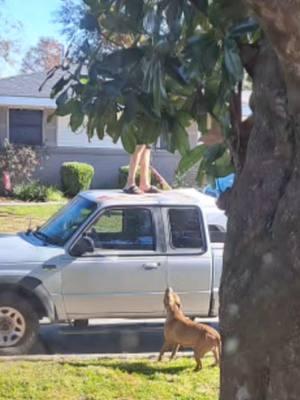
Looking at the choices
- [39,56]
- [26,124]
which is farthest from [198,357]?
[39,56]

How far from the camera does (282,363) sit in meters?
2.35

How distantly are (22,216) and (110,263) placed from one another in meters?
11.0

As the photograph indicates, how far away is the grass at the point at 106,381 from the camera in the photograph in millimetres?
5973

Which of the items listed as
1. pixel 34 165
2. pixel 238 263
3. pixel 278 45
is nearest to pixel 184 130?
pixel 238 263

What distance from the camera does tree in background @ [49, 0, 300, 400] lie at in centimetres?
233

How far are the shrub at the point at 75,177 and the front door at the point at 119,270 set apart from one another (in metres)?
16.1

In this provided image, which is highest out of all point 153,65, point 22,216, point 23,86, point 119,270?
point 23,86

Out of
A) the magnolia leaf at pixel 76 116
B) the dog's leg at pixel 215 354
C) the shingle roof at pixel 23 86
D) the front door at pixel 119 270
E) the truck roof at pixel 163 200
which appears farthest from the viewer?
the shingle roof at pixel 23 86

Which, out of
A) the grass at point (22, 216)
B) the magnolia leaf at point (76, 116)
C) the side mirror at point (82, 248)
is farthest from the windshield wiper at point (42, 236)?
the grass at point (22, 216)

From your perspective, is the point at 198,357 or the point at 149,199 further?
the point at 149,199

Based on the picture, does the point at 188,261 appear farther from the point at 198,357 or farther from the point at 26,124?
the point at 26,124

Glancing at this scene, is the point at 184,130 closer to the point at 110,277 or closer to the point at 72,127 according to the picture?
the point at 72,127

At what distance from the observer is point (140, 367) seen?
6859 millimetres

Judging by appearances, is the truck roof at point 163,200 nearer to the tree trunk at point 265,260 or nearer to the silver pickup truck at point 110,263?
the silver pickup truck at point 110,263
